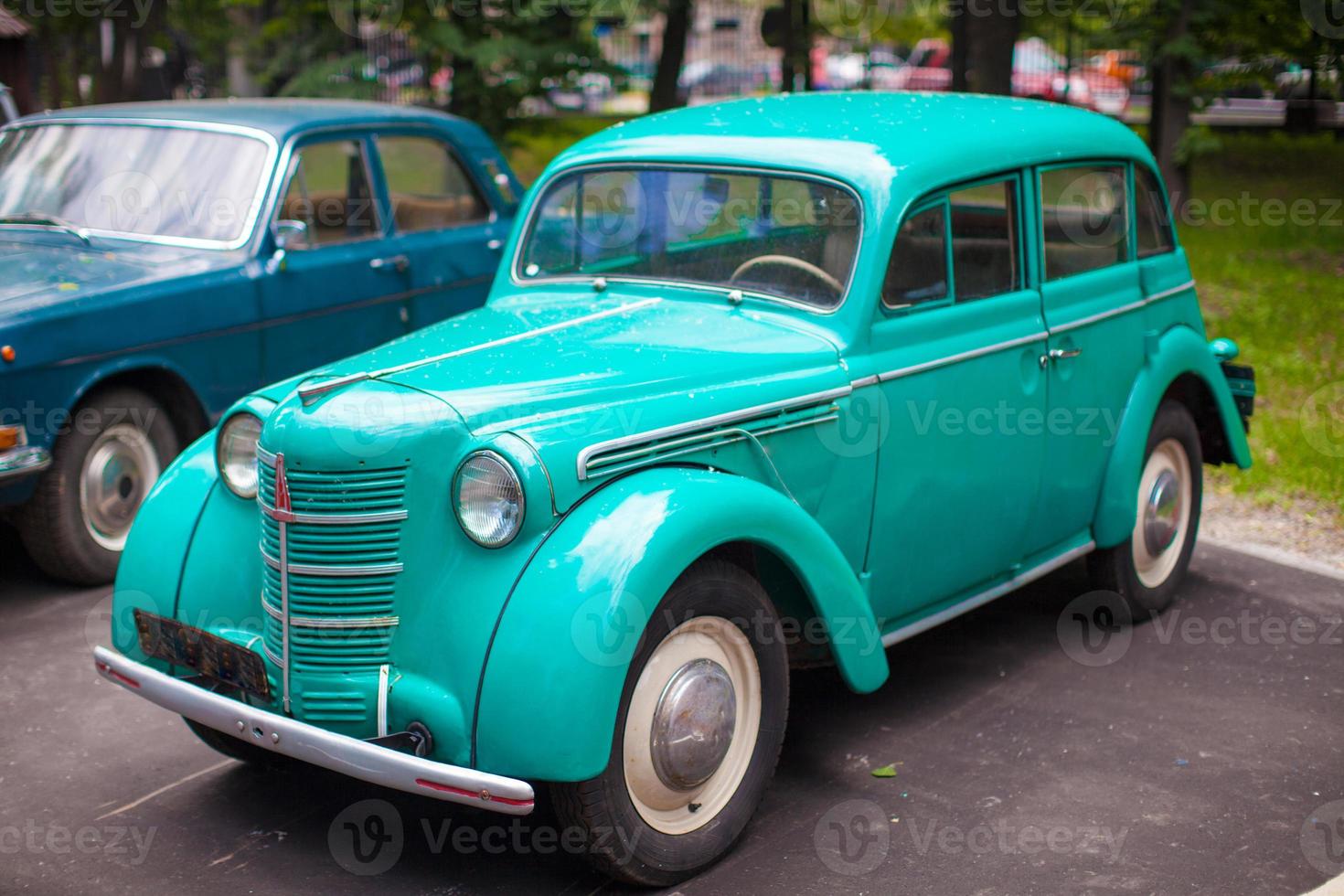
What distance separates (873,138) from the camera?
14.4 feet

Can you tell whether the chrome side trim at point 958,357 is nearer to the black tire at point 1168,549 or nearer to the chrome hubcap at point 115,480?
the black tire at point 1168,549

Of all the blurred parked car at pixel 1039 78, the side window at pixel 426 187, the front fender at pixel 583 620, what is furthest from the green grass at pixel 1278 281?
the blurred parked car at pixel 1039 78

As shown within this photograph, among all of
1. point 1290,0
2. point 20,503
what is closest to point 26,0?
point 20,503

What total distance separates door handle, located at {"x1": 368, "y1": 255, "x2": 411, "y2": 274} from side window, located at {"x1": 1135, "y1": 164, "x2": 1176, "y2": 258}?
3.53m

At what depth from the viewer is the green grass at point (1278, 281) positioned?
7.27 m

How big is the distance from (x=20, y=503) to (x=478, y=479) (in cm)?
320

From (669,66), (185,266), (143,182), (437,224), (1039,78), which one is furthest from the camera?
(1039,78)

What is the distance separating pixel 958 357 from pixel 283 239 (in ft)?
10.9

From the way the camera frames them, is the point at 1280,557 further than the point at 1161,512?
Yes

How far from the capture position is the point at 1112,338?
5.00 metres

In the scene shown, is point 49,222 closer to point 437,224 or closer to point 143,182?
point 143,182

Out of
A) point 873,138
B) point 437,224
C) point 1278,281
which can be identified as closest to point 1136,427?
point 873,138

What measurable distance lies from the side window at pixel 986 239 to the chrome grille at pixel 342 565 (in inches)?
82.5

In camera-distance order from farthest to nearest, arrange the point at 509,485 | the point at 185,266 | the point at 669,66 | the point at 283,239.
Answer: the point at 669,66, the point at 283,239, the point at 185,266, the point at 509,485
